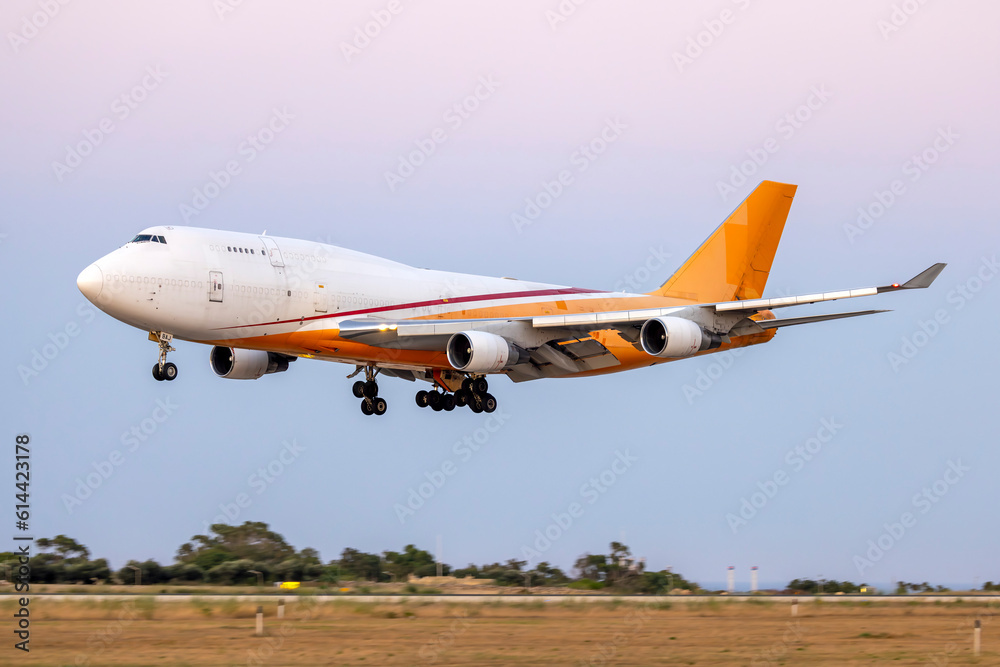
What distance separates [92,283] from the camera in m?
34.6

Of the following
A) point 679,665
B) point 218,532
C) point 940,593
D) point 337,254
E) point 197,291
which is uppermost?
point 337,254

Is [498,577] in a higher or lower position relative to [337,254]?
lower

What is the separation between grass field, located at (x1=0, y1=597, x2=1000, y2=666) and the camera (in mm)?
26797

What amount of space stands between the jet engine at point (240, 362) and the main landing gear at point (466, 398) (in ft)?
20.2

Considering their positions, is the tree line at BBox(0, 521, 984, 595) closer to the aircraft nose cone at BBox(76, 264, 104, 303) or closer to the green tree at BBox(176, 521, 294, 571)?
the green tree at BBox(176, 521, 294, 571)

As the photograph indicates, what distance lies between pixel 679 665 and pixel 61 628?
16.2 m

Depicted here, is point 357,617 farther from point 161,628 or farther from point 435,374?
point 435,374

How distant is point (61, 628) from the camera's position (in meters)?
30.9

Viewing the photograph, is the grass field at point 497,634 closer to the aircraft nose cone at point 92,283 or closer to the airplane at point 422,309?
the airplane at point 422,309

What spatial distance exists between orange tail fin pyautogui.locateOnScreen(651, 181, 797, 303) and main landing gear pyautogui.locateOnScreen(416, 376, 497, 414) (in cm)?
938

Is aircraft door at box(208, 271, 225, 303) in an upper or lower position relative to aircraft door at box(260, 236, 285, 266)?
lower

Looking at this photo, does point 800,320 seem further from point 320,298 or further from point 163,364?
point 163,364

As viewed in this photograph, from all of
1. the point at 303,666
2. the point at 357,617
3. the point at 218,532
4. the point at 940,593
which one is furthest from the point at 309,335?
the point at 940,593

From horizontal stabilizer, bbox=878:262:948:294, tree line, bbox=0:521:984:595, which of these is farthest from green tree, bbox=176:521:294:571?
horizontal stabilizer, bbox=878:262:948:294
